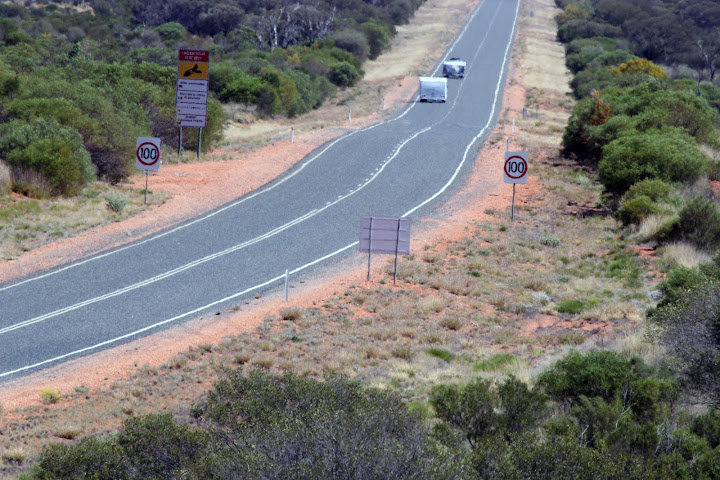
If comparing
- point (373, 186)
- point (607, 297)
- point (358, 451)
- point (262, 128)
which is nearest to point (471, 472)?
point (358, 451)

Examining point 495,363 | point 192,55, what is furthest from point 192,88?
point 495,363

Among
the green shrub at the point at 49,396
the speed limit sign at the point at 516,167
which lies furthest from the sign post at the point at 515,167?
the green shrub at the point at 49,396

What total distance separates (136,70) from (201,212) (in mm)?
17653

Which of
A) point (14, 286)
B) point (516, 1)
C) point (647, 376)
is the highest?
point (516, 1)

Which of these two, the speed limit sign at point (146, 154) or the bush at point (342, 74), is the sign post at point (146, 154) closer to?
the speed limit sign at point (146, 154)

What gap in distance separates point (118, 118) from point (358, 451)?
24.9m

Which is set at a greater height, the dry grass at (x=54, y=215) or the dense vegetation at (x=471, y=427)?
the dense vegetation at (x=471, y=427)

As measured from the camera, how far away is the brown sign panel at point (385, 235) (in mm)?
19525

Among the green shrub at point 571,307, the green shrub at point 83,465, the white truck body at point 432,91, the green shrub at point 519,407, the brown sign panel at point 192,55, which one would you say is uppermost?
the brown sign panel at point 192,55

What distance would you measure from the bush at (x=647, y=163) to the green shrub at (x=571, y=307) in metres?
11.1

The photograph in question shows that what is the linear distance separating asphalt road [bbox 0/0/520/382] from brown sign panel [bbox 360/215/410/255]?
2096mm

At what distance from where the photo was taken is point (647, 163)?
29.1 m

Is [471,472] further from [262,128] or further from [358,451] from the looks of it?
[262,128]

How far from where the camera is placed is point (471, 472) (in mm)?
8148
